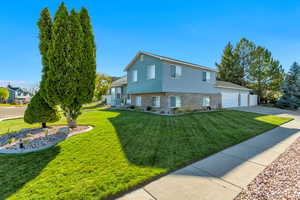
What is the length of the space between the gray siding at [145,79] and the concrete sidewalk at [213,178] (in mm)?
9378

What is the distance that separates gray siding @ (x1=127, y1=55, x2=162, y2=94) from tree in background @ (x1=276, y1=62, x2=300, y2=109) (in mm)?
23096

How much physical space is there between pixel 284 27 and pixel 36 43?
62.6 feet

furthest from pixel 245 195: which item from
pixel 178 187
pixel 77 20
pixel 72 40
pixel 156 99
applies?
pixel 156 99

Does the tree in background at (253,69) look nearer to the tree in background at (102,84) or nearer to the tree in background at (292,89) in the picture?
the tree in background at (292,89)

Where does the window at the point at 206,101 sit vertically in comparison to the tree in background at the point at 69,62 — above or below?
below

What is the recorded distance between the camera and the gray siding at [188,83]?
12.8 metres

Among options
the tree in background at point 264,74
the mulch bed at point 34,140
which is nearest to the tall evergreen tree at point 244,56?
the tree in background at point 264,74

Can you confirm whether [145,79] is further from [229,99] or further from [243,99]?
[243,99]

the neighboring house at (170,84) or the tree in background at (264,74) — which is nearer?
the neighboring house at (170,84)

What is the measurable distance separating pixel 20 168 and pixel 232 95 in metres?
23.9

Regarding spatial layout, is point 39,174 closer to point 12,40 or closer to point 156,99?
point 156,99

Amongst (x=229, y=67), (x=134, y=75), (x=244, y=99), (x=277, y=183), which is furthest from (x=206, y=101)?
(x=229, y=67)

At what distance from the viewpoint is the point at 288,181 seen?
280cm

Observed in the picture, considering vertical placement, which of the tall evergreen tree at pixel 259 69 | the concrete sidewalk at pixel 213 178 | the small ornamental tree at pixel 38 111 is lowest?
the concrete sidewalk at pixel 213 178
